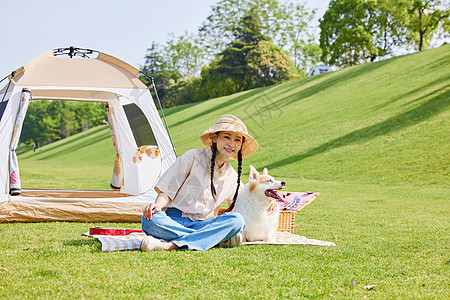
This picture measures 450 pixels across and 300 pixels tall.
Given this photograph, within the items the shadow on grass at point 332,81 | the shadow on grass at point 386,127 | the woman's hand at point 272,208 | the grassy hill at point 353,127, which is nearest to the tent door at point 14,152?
the woman's hand at point 272,208

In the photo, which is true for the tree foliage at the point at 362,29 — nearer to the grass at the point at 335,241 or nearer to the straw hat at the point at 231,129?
the grass at the point at 335,241

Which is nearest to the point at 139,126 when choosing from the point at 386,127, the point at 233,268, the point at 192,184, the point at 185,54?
the point at 192,184

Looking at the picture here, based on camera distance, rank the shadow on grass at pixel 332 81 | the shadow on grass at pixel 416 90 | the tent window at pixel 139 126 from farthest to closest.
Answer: the shadow on grass at pixel 332 81 → the shadow on grass at pixel 416 90 → the tent window at pixel 139 126

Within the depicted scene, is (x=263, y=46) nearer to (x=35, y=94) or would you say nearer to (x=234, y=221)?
(x=35, y=94)

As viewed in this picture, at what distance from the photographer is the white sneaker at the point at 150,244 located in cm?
306

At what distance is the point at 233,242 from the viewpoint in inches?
131

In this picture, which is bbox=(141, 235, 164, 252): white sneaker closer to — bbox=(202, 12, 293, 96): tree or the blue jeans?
the blue jeans

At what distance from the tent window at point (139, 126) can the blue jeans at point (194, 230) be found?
286 centimetres

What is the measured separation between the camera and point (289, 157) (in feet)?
49.9

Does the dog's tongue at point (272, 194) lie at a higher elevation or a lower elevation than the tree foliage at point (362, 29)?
lower

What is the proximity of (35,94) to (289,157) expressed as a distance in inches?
386

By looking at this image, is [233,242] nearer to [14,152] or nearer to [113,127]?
[14,152]

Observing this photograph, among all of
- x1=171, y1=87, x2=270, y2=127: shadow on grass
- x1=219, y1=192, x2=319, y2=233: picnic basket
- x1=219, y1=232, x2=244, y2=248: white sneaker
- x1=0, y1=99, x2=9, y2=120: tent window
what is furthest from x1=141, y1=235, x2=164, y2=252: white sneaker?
x1=171, y1=87, x2=270, y2=127: shadow on grass

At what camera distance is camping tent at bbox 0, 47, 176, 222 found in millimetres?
4938
